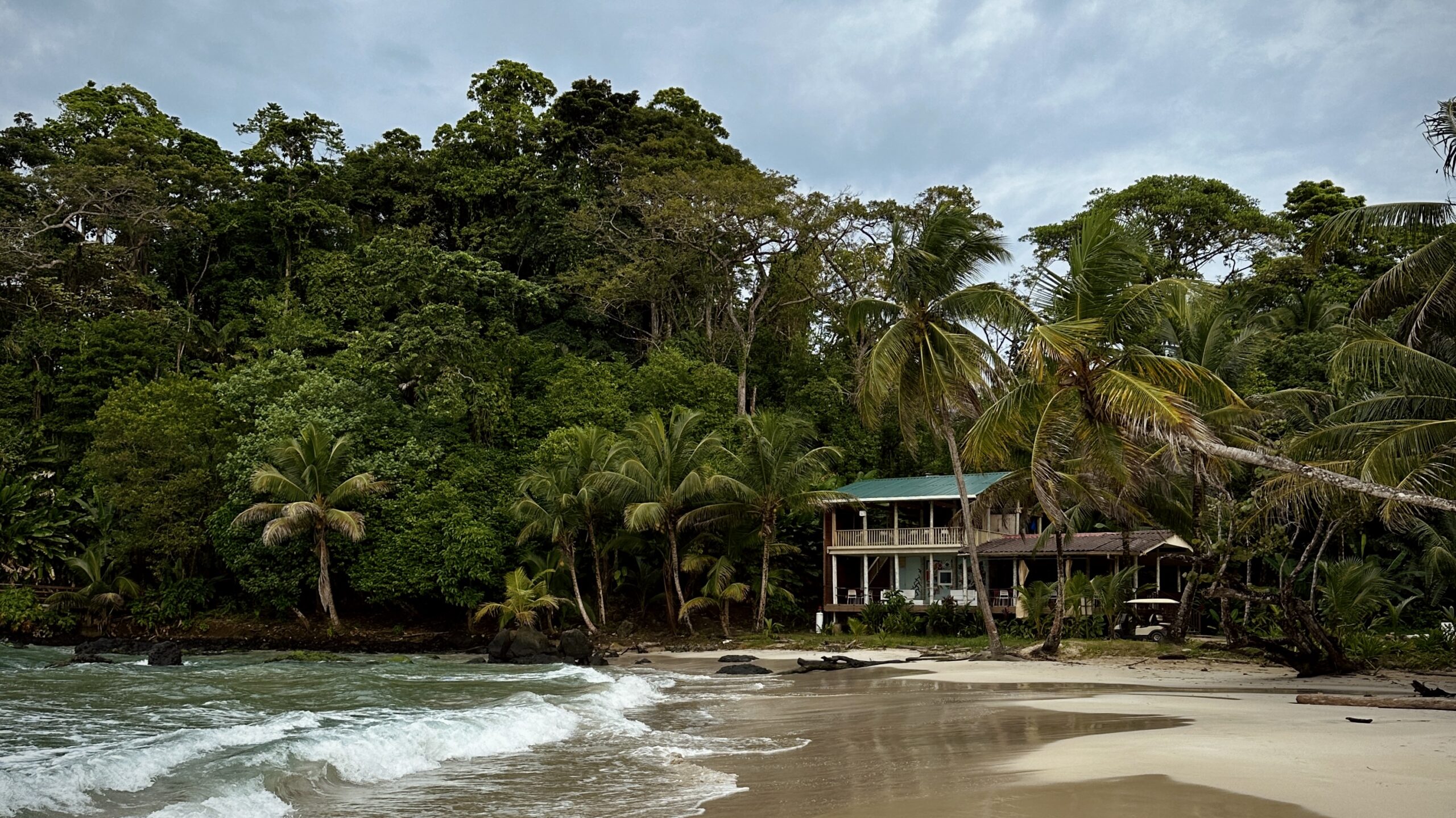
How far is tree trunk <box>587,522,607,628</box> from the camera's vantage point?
2894cm

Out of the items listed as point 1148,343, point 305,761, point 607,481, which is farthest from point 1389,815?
point 607,481

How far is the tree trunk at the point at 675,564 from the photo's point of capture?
28016 millimetres

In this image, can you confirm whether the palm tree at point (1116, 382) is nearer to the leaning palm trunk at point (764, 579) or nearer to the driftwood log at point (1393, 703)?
the driftwood log at point (1393, 703)

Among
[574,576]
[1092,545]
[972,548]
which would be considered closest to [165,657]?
[574,576]

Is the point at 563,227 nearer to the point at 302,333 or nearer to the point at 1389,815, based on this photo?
the point at 302,333

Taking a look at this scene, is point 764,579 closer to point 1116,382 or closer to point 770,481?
point 770,481

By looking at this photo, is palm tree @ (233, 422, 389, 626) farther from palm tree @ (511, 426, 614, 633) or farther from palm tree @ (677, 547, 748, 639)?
palm tree @ (677, 547, 748, 639)

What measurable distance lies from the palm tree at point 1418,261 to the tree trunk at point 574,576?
20860mm

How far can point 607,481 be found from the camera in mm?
27203

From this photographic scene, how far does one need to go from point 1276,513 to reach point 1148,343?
503 centimetres

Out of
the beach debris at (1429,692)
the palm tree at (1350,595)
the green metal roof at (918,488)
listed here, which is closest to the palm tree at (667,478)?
the green metal roof at (918,488)

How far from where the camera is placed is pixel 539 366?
3394 centimetres

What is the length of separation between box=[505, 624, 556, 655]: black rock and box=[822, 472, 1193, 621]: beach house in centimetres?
922

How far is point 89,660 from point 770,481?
1661cm
